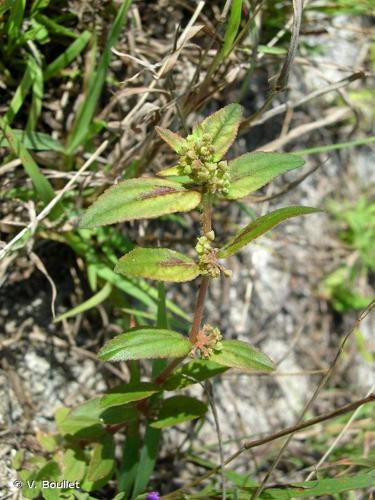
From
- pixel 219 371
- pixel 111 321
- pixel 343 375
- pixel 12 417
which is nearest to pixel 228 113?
pixel 219 371

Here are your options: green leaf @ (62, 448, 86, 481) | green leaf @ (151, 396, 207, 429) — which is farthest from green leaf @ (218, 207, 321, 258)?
green leaf @ (62, 448, 86, 481)

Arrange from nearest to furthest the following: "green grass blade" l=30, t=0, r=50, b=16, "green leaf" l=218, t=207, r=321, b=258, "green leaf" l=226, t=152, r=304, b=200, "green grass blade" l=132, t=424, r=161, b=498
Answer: "green leaf" l=218, t=207, r=321, b=258 < "green leaf" l=226, t=152, r=304, b=200 < "green grass blade" l=132, t=424, r=161, b=498 < "green grass blade" l=30, t=0, r=50, b=16

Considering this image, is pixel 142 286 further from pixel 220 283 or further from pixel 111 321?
pixel 220 283

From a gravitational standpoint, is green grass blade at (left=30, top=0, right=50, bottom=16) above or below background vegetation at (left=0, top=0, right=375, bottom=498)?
above

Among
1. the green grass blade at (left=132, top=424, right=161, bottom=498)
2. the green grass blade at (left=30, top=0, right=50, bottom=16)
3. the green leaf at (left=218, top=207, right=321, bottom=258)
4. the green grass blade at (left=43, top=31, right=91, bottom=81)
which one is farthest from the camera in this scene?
the green grass blade at (left=43, top=31, right=91, bottom=81)

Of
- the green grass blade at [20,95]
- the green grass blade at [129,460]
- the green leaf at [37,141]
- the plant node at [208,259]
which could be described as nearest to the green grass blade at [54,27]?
the green grass blade at [20,95]

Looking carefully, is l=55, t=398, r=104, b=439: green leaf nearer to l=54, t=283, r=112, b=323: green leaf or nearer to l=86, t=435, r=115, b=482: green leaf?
l=86, t=435, r=115, b=482: green leaf
